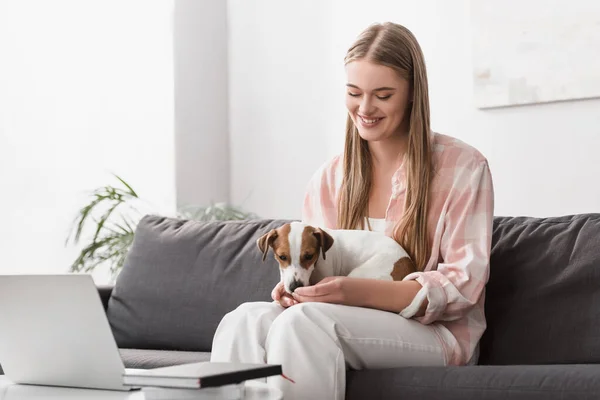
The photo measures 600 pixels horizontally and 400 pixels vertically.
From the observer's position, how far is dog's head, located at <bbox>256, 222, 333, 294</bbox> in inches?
81.6

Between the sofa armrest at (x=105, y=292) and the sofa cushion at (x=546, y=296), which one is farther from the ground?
the sofa cushion at (x=546, y=296)

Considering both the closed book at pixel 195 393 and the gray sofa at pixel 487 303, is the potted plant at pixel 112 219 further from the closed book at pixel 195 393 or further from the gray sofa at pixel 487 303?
the closed book at pixel 195 393

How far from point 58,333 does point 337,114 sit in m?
2.61

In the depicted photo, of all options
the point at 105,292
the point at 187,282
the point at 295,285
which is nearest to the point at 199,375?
the point at 295,285

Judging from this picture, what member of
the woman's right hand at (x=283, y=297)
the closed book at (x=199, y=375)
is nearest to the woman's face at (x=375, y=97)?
the woman's right hand at (x=283, y=297)

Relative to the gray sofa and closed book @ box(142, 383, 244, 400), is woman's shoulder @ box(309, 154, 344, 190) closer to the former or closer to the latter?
the gray sofa

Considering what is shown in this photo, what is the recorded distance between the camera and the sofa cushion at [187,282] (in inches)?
105

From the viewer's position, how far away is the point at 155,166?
13.9 feet

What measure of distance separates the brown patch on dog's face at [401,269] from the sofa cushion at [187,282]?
593mm

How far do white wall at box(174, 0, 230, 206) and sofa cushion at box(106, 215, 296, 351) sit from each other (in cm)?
131

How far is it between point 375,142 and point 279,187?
6.31 ft

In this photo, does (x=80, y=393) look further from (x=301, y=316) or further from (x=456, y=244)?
(x=456, y=244)

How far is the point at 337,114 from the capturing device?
4.02 metres

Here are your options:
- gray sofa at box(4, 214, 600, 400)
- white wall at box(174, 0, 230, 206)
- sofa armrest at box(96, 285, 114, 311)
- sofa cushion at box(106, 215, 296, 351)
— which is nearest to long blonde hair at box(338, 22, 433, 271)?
gray sofa at box(4, 214, 600, 400)
